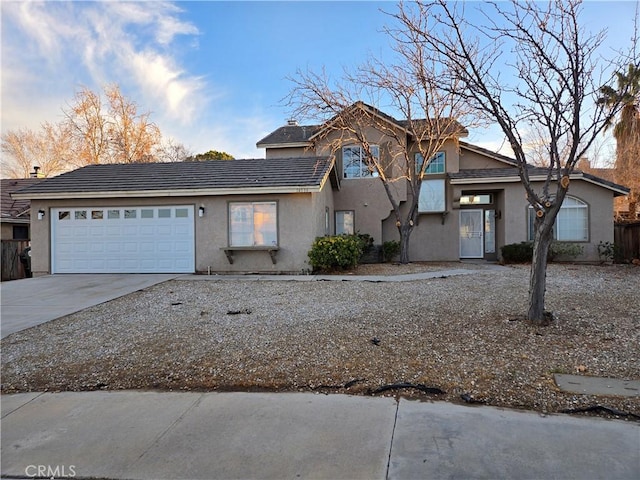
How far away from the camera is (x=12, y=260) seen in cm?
1456

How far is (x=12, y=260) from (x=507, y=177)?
1972cm

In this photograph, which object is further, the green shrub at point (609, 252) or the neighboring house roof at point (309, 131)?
the neighboring house roof at point (309, 131)

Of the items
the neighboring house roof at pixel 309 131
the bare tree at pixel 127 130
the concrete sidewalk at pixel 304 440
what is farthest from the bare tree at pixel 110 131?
the concrete sidewalk at pixel 304 440

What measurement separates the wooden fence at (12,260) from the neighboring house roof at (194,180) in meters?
2.58

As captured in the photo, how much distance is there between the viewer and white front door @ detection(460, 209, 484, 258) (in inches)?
699

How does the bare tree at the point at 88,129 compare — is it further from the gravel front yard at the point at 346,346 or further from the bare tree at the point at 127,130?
the gravel front yard at the point at 346,346

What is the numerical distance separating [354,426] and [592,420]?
202 centimetres

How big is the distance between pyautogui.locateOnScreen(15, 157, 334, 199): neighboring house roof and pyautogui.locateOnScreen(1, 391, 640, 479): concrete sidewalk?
9.31 meters

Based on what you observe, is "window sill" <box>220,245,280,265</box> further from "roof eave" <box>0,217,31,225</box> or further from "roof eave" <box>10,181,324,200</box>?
"roof eave" <box>0,217,31,225</box>

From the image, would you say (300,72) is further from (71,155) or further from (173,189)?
(71,155)

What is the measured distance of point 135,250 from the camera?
1323cm

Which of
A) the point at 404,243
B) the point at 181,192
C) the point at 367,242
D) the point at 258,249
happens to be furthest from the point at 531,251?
the point at 181,192

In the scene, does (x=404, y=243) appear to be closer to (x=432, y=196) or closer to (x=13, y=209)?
(x=432, y=196)

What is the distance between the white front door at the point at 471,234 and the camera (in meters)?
17.8
